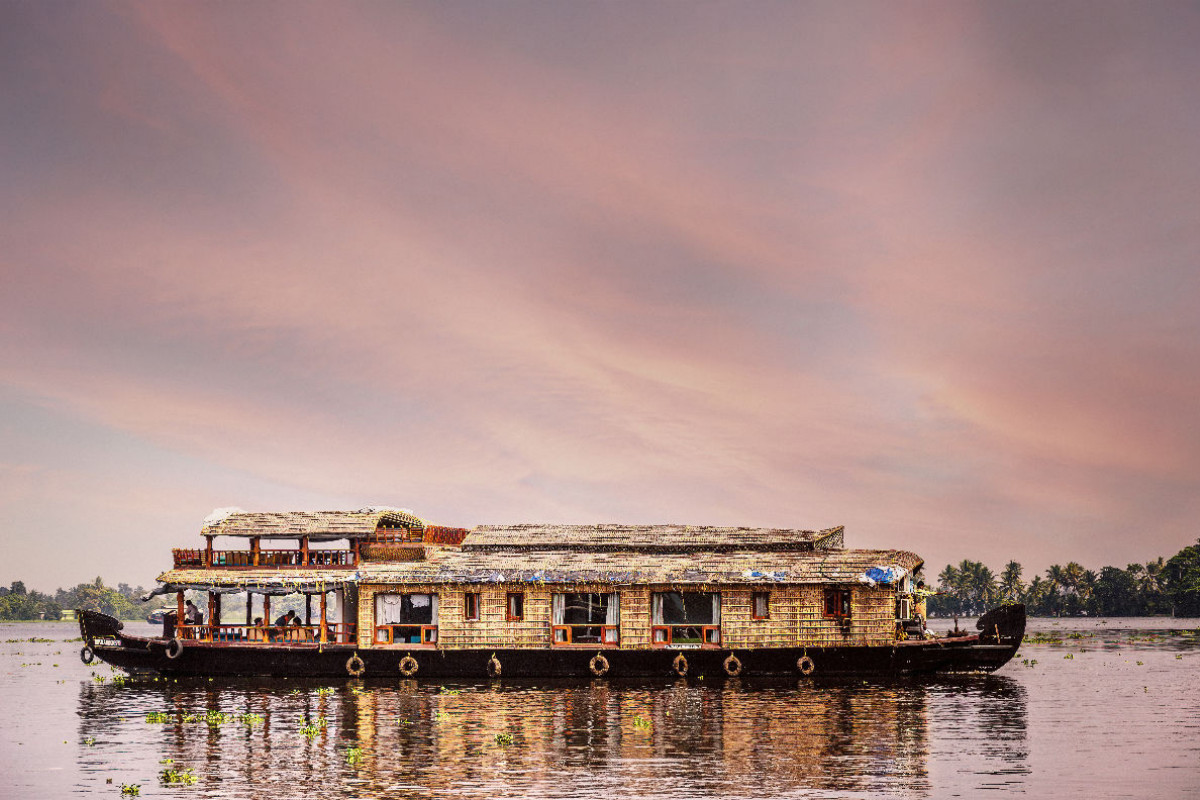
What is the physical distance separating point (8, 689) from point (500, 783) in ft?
107

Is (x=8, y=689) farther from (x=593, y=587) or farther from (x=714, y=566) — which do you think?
(x=714, y=566)

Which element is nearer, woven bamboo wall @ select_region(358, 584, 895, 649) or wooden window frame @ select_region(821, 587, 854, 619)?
woven bamboo wall @ select_region(358, 584, 895, 649)

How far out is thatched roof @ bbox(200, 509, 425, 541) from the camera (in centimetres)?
4084

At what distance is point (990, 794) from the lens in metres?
19.0

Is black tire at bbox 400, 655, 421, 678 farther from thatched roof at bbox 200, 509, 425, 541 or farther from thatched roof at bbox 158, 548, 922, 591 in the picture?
thatched roof at bbox 200, 509, 425, 541

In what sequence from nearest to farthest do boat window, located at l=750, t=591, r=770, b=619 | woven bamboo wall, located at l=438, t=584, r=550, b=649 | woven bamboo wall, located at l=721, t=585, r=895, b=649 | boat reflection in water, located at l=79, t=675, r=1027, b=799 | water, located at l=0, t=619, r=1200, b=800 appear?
water, located at l=0, t=619, r=1200, b=800 → boat reflection in water, located at l=79, t=675, r=1027, b=799 → woven bamboo wall, located at l=721, t=585, r=895, b=649 → boat window, located at l=750, t=591, r=770, b=619 → woven bamboo wall, located at l=438, t=584, r=550, b=649

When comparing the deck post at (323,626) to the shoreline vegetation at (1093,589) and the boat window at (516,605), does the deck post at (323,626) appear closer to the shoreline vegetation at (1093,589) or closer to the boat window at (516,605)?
the boat window at (516,605)

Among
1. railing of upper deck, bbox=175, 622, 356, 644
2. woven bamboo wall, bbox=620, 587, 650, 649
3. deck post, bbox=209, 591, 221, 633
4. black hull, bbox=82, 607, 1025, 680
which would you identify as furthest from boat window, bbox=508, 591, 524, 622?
deck post, bbox=209, 591, 221, 633

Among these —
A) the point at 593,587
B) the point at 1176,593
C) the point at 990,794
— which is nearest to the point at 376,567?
the point at 593,587

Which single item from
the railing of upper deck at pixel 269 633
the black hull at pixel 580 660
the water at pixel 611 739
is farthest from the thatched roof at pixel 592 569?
the water at pixel 611 739

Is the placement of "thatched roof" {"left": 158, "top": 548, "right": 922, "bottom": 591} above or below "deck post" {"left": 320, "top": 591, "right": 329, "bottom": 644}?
above

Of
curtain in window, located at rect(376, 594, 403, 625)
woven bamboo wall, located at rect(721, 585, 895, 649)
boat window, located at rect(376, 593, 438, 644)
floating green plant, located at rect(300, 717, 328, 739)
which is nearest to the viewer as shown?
floating green plant, located at rect(300, 717, 328, 739)

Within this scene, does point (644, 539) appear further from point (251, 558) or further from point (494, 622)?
point (251, 558)

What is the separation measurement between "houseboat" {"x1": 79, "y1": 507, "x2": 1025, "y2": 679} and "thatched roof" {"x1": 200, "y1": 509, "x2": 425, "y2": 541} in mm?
71
